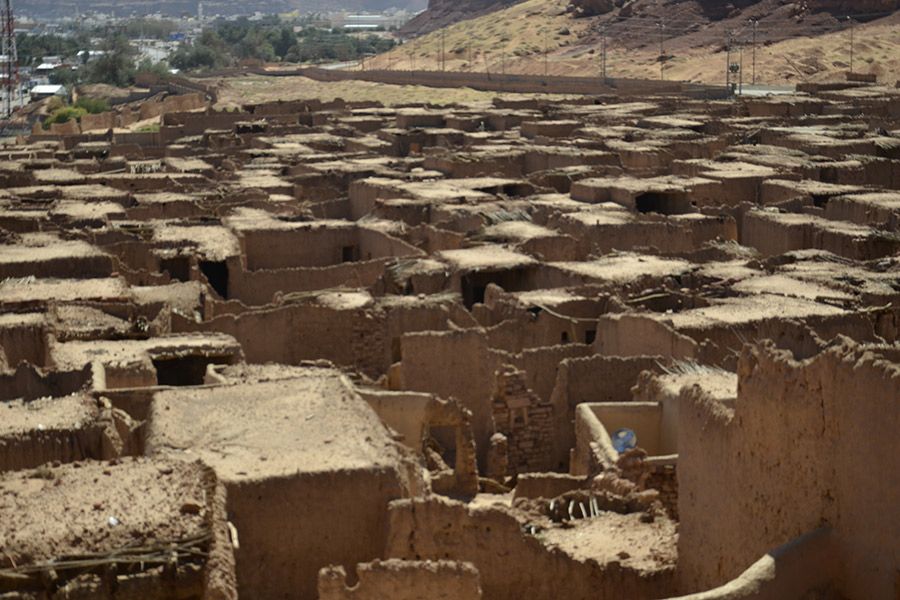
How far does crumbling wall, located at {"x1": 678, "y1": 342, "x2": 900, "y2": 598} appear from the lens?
775 cm

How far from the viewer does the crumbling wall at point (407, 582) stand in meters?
8.80

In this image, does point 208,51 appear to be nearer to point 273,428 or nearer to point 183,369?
point 183,369

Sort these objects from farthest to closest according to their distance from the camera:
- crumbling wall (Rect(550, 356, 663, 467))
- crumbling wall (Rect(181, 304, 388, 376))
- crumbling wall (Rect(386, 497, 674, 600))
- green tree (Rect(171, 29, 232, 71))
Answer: green tree (Rect(171, 29, 232, 71)) < crumbling wall (Rect(181, 304, 388, 376)) < crumbling wall (Rect(550, 356, 663, 467)) < crumbling wall (Rect(386, 497, 674, 600))

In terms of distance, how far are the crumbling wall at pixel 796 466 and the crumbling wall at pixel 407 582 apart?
5.83ft

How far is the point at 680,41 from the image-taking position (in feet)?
263

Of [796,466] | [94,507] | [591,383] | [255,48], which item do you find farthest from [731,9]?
[94,507]

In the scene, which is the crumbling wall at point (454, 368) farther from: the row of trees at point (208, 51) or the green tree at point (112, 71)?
the green tree at point (112, 71)

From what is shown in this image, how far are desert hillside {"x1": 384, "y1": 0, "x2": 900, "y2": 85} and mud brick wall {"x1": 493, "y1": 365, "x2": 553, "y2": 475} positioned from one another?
171 ft

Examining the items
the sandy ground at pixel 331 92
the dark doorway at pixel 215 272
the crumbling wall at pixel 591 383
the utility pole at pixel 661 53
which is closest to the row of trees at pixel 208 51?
the sandy ground at pixel 331 92

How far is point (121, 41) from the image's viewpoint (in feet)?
422

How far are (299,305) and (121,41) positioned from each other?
118 m

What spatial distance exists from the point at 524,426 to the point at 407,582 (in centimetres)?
617

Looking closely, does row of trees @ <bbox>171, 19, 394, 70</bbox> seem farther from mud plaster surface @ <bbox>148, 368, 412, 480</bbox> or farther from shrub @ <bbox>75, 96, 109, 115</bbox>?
mud plaster surface @ <bbox>148, 368, 412, 480</bbox>

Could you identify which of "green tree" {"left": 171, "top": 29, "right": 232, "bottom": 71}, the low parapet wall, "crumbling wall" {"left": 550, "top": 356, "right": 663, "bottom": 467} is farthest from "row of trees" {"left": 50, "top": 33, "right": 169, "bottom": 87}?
the low parapet wall
